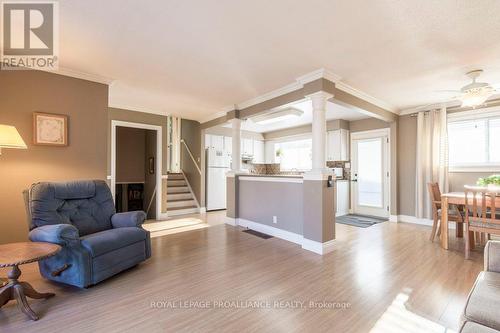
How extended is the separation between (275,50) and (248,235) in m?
3.02

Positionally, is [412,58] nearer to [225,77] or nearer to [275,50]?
[275,50]

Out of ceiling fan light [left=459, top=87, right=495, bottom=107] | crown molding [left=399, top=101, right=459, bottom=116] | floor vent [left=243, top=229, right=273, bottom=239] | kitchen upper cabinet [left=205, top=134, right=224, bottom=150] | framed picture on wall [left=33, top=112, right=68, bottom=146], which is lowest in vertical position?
floor vent [left=243, top=229, right=273, bottom=239]

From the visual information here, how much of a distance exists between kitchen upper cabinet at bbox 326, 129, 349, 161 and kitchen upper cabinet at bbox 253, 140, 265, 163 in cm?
270

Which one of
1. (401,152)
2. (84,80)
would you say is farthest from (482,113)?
(84,80)

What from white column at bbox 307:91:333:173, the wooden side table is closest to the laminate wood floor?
the wooden side table

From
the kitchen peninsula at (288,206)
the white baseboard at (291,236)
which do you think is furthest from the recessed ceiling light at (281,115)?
the white baseboard at (291,236)

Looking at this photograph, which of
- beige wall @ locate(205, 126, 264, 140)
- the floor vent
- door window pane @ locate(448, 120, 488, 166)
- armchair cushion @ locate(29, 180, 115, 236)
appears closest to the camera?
armchair cushion @ locate(29, 180, 115, 236)

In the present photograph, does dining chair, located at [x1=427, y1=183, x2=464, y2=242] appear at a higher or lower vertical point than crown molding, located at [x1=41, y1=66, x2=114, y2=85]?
lower

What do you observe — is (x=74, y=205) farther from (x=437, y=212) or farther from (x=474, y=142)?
(x=474, y=142)

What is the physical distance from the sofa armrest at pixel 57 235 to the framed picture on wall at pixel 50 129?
1.47 meters

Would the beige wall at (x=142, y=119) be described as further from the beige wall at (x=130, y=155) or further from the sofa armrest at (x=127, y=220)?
the sofa armrest at (x=127, y=220)

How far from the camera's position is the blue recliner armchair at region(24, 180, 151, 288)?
7.44 feet

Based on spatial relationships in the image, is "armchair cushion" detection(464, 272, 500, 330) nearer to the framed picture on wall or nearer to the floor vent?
the floor vent

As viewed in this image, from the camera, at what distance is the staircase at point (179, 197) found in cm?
612
